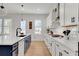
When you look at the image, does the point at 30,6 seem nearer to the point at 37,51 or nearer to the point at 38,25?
the point at 37,51

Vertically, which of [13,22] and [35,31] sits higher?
[13,22]

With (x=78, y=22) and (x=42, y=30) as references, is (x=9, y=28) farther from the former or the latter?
(x=78, y=22)

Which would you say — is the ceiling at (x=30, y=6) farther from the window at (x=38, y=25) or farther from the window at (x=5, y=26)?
the window at (x=5, y=26)

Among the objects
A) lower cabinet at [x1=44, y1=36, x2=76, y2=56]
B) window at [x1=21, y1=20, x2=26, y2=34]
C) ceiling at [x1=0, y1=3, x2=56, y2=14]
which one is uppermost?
ceiling at [x1=0, y1=3, x2=56, y2=14]

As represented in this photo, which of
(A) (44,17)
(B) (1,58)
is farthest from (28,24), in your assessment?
(B) (1,58)

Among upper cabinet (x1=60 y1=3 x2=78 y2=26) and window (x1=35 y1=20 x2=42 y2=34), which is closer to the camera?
upper cabinet (x1=60 y1=3 x2=78 y2=26)

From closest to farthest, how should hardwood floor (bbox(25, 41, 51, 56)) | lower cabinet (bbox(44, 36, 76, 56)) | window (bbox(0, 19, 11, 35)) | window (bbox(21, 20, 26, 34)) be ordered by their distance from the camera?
lower cabinet (bbox(44, 36, 76, 56)) → hardwood floor (bbox(25, 41, 51, 56)) → window (bbox(21, 20, 26, 34)) → window (bbox(0, 19, 11, 35))

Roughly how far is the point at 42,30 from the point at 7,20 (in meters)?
3.65

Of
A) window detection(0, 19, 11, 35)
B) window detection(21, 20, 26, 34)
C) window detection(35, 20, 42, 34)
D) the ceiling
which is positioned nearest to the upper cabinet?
the ceiling

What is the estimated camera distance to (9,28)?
40.6ft

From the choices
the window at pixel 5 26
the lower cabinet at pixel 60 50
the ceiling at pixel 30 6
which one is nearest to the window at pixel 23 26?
the window at pixel 5 26

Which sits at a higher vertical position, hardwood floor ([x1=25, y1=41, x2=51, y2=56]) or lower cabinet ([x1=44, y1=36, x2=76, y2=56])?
lower cabinet ([x1=44, y1=36, x2=76, y2=56])

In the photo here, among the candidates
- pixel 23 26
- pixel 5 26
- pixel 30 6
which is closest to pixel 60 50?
pixel 30 6

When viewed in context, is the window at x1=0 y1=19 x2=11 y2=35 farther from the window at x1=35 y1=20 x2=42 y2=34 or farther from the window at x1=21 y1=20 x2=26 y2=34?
the window at x1=35 y1=20 x2=42 y2=34
